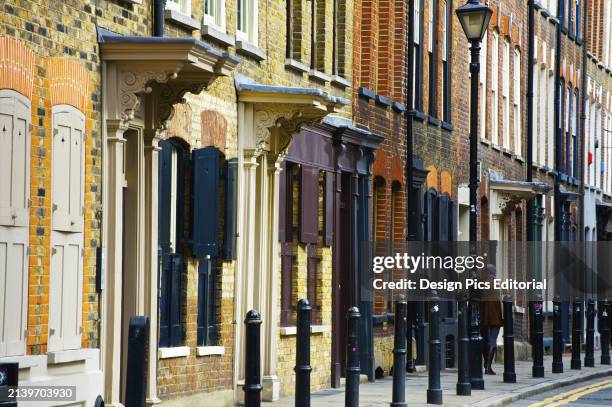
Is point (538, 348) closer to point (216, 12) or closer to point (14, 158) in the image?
point (216, 12)

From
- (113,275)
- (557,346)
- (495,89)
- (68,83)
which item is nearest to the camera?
(68,83)

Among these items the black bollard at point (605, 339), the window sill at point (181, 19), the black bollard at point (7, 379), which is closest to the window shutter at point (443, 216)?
the black bollard at point (605, 339)

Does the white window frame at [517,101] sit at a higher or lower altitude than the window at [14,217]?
higher

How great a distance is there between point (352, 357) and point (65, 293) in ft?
10.7

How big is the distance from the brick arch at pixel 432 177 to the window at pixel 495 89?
571cm

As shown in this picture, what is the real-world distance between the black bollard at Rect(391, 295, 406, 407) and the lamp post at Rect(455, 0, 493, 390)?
483 cm

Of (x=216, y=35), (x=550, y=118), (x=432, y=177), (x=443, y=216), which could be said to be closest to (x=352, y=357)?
(x=216, y=35)

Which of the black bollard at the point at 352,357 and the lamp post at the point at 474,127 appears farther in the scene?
the lamp post at the point at 474,127

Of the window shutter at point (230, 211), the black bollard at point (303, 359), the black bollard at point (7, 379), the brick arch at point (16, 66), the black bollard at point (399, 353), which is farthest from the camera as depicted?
the window shutter at point (230, 211)

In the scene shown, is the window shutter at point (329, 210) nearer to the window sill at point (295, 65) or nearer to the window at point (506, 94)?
the window sill at point (295, 65)

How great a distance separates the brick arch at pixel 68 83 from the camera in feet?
46.9

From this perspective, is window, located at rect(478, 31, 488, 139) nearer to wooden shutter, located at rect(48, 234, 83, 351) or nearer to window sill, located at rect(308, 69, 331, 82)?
window sill, located at rect(308, 69, 331, 82)

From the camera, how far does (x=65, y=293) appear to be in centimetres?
1462

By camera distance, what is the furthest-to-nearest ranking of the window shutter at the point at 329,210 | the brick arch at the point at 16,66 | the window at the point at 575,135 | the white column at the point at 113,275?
the window at the point at 575,135, the window shutter at the point at 329,210, the white column at the point at 113,275, the brick arch at the point at 16,66
